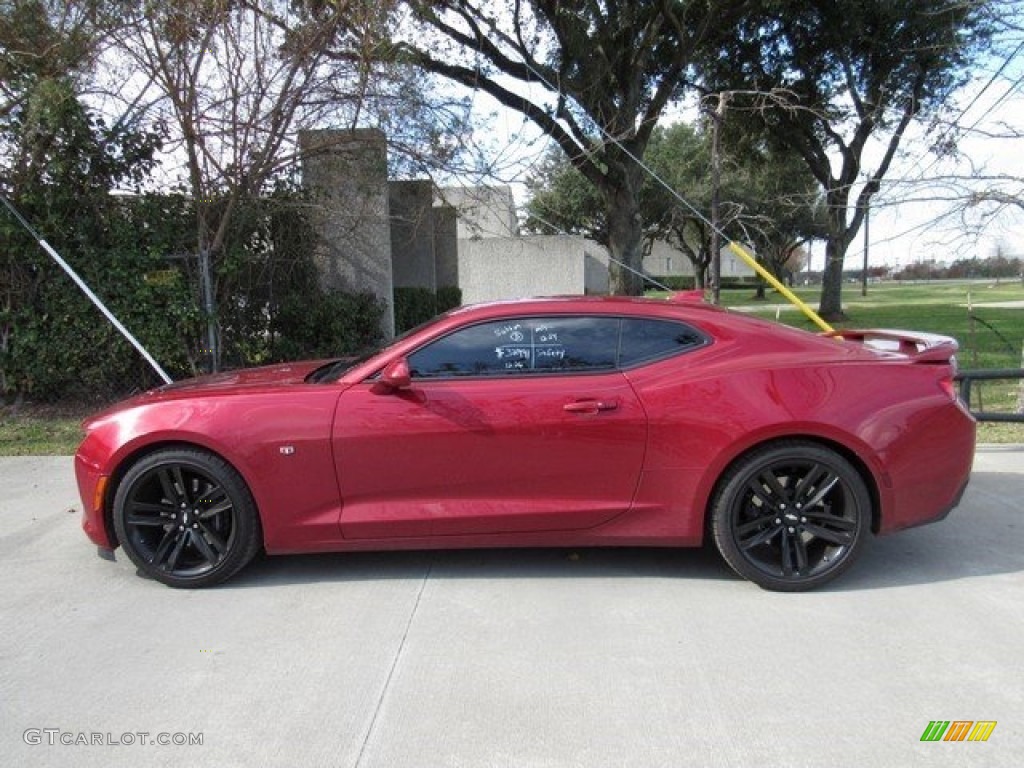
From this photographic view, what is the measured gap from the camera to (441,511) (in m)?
3.96

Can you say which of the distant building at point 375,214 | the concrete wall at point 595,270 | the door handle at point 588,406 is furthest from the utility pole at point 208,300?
the concrete wall at point 595,270

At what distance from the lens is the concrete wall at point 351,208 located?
370 inches

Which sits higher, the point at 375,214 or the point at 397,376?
the point at 375,214

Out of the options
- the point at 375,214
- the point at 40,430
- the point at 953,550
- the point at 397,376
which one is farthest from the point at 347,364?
the point at 375,214

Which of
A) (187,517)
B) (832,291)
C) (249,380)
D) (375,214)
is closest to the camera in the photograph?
(187,517)

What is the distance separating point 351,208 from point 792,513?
26.7ft

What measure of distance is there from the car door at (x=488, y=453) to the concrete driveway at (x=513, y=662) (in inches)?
16.0

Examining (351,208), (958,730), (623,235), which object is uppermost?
(623,235)

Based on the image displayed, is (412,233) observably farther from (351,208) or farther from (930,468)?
(930,468)

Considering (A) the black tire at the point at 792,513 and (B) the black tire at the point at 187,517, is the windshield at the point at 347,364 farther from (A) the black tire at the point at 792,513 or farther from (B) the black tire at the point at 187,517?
(A) the black tire at the point at 792,513

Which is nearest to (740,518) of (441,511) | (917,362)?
(917,362)

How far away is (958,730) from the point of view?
9.21ft

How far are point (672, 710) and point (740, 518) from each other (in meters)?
1.35

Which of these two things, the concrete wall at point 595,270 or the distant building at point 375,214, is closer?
the distant building at point 375,214
